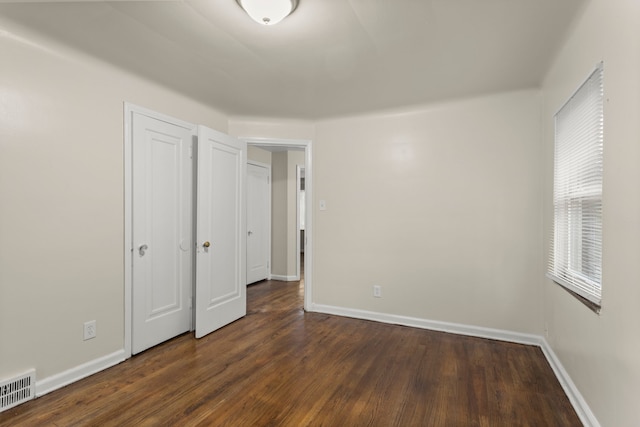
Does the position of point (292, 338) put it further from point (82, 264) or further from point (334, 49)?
point (334, 49)

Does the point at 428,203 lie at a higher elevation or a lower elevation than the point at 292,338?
higher

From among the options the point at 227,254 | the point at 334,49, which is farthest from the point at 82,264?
the point at 334,49

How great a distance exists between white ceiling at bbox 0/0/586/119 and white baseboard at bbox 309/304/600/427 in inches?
88.6

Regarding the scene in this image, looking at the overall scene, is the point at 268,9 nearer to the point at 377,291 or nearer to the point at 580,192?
the point at 580,192

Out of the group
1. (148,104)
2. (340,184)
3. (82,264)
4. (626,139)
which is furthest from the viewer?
(340,184)

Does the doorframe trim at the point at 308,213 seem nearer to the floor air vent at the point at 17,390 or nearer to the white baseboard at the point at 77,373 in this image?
the white baseboard at the point at 77,373

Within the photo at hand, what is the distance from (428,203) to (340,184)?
1.04 m

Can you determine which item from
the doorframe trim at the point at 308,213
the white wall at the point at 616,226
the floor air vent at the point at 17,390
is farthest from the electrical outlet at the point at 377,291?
the floor air vent at the point at 17,390

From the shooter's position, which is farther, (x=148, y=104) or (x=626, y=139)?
(x=148, y=104)

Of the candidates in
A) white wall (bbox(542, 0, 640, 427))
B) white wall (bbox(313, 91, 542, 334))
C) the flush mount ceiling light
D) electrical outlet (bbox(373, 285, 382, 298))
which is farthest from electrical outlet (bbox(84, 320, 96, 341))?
white wall (bbox(542, 0, 640, 427))

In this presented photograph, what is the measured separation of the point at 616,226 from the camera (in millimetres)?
1560

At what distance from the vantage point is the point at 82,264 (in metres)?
2.47

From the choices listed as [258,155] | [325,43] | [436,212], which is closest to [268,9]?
[325,43]

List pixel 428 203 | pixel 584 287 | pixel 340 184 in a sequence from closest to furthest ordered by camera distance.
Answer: pixel 584 287
pixel 428 203
pixel 340 184
